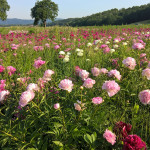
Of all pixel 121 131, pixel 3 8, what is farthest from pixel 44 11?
pixel 121 131

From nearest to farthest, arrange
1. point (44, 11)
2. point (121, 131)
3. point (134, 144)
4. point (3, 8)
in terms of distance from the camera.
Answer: point (134, 144)
point (121, 131)
point (3, 8)
point (44, 11)

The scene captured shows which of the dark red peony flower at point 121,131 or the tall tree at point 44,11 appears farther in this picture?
the tall tree at point 44,11

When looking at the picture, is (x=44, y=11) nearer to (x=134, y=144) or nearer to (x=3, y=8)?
(x=3, y=8)

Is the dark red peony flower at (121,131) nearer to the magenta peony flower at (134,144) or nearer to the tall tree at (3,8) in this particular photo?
the magenta peony flower at (134,144)

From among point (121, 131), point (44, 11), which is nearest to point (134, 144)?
point (121, 131)

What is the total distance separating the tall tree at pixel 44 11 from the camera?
41.8 meters

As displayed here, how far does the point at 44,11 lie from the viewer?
4141 cm

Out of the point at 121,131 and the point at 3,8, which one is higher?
the point at 3,8

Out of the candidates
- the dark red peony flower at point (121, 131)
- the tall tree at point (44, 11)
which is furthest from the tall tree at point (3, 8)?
the dark red peony flower at point (121, 131)

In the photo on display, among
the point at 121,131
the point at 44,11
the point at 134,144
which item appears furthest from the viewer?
the point at 44,11

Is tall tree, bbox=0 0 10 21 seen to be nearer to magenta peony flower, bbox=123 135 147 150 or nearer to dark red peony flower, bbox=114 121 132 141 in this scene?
dark red peony flower, bbox=114 121 132 141

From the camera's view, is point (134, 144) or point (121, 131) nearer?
point (134, 144)

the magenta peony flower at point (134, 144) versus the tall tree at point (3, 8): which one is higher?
the tall tree at point (3, 8)

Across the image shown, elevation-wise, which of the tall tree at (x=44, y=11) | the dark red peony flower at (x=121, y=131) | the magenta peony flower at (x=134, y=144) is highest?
the tall tree at (x=44, y=11)
